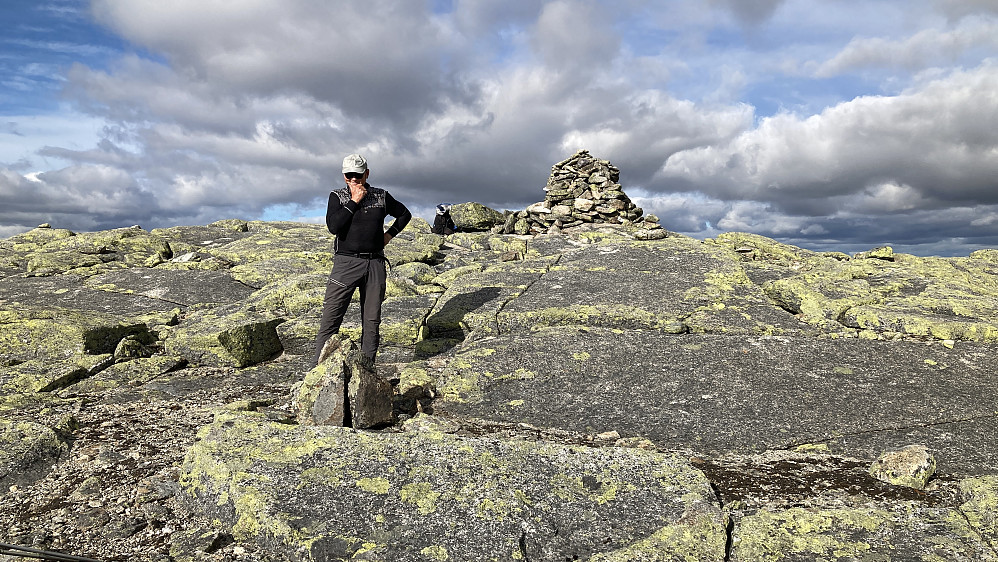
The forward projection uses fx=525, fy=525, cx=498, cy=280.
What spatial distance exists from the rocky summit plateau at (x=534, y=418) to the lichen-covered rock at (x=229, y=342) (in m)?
0.08

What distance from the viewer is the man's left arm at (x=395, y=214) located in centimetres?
1147

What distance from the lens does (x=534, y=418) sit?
8.95 m

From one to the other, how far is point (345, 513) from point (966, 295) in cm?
1675

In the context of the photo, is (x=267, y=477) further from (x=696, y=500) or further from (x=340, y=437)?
(x=696, y=500)

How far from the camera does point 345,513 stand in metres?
5.36

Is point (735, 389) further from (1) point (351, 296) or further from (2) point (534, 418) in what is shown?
(1) point (351, 296)

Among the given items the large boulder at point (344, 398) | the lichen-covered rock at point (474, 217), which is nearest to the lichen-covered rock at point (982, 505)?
the large boulder at point (344, 398)

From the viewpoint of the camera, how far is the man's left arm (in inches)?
452

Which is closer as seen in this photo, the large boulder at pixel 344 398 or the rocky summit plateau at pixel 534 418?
the rocky summit plateau at pixel 534 418

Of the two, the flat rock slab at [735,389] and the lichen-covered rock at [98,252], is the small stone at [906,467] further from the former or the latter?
the lichen-covered rock at [98,252]

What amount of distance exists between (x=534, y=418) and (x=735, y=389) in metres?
3.79

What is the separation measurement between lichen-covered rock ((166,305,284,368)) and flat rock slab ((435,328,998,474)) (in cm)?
465

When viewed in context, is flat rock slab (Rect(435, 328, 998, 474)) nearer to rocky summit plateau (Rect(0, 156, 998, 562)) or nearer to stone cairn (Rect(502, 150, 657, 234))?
rocky summit plateau (Rect(0, 156, 998, 562))

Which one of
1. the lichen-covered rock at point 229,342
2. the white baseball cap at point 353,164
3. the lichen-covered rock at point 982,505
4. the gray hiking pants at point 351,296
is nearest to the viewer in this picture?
the lichen-covered rock at point 982,505
